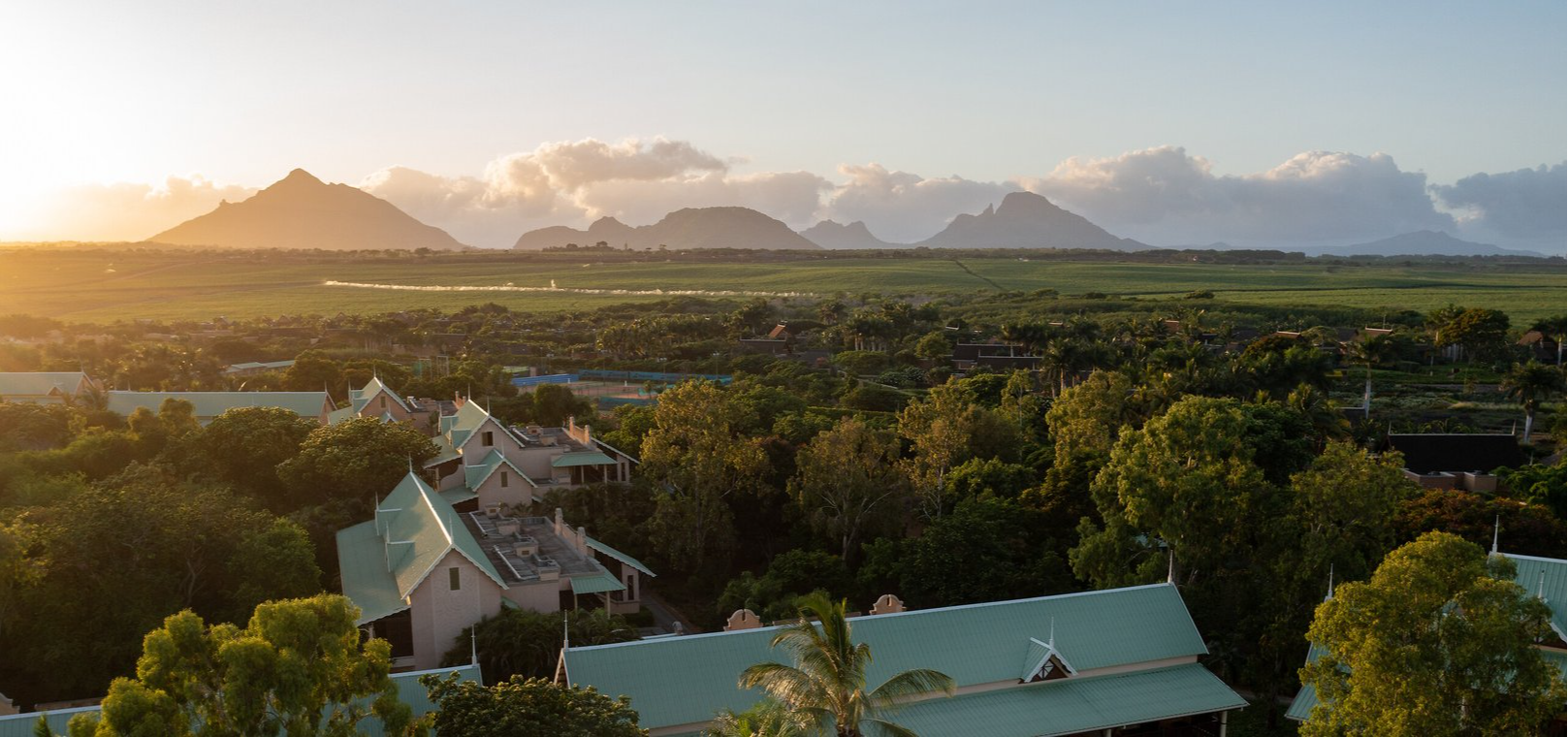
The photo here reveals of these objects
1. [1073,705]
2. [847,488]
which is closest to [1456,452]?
[847,488]

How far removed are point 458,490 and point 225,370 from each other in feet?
150

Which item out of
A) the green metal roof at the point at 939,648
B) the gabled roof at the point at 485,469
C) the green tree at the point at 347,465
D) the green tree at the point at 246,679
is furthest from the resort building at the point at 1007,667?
the green tree at the point at 347,465

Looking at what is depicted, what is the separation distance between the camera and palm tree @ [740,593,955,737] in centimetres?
1559

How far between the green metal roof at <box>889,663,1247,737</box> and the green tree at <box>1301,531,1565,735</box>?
227 inches

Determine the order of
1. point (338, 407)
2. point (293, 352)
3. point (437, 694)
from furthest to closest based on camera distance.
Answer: point (293, 352), point (338, 407), point (437, 694)

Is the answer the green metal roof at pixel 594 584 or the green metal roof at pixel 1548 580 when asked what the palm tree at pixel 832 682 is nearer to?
the green metal roof at pixel 594 584

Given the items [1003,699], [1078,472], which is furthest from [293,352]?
[1003,699]

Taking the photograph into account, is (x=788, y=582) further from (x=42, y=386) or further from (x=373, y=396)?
(x=42, y=386)

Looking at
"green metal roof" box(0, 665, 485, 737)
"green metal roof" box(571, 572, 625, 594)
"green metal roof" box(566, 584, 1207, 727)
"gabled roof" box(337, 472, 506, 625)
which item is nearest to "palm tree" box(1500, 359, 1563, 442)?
"green metal roof" box(566, 584, 1207, 727)

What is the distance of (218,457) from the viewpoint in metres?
38.1

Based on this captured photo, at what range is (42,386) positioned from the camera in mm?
51844

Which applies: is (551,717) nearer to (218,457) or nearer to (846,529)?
(846,529)

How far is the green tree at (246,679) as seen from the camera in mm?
14305

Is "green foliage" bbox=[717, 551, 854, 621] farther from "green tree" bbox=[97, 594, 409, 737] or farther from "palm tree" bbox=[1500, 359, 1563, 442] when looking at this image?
"palm tree" bbox=[1500, 359, 1563, 442]
